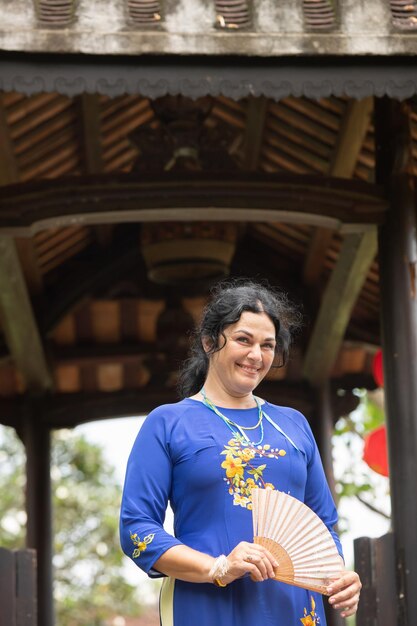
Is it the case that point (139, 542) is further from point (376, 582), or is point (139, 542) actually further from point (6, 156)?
point (6, 156)

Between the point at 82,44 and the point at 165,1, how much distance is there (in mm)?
364

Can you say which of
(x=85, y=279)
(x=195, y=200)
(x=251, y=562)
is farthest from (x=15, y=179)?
(x=251, y=562)

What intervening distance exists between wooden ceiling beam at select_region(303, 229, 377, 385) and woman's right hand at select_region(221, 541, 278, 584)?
3565 mm

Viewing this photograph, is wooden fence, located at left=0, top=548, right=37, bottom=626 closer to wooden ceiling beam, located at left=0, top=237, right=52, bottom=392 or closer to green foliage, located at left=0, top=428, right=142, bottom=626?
wooden ceiling beam, located at left=0, top=237, right=52, bottom=392

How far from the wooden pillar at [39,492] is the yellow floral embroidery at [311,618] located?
5.81 metres

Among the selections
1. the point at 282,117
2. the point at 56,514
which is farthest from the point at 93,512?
the point at 282,117

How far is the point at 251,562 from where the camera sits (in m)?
2.63

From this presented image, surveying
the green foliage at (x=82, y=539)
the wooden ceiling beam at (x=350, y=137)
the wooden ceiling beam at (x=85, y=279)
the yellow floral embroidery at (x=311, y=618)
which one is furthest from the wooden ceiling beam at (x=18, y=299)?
the green foliage at (x=82, y=539)

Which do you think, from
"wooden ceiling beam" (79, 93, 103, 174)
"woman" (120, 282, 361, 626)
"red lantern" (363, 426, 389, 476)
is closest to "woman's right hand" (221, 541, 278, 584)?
"woman" (120, 282, 361, 626)

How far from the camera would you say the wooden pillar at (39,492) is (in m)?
8.56

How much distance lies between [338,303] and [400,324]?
86.5 inches

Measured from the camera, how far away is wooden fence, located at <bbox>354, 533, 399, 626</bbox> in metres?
4.73

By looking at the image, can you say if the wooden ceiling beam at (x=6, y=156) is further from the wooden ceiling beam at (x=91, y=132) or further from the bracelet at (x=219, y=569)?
the bracelet at (x=219, y=569)

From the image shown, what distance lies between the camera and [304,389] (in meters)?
8.64
